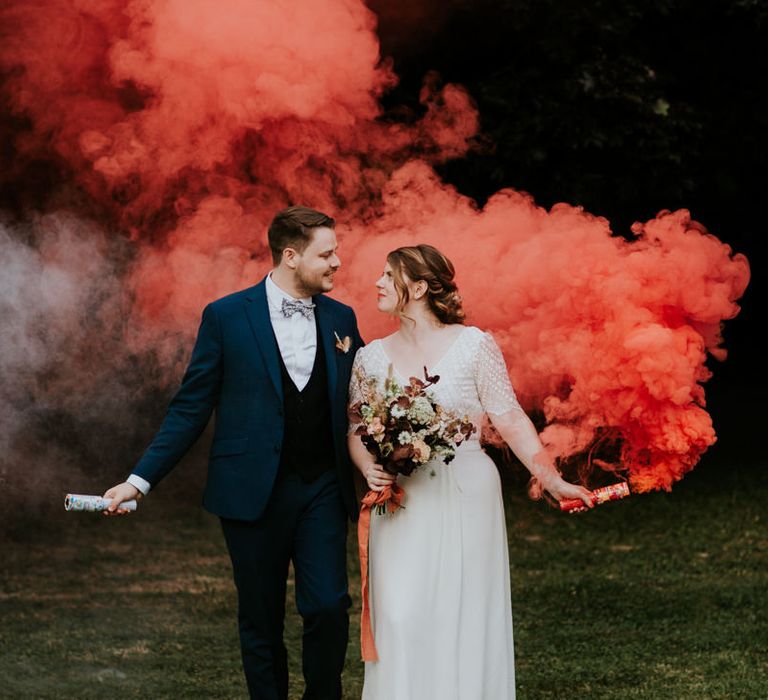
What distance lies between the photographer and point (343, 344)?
5.44m

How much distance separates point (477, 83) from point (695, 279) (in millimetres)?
7068

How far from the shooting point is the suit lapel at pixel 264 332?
529cm

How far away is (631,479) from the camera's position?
18.1 feet

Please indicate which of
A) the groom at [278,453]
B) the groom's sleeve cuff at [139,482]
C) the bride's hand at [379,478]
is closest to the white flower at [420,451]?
the bride's hand at [379,478]

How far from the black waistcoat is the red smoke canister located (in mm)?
999

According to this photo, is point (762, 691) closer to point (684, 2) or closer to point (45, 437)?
point (45, 437)

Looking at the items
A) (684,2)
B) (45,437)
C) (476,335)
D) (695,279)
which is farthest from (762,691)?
(684,2)

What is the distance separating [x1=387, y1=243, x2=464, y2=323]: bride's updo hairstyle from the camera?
5.29 metres

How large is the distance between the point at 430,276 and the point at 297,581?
138 centimetres

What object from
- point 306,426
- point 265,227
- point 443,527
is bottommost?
point 443,527

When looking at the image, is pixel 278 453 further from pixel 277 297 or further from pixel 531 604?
pixel 531 604

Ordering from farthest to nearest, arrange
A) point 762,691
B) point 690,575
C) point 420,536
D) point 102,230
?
point 690,575
point 102,230
point 762,691
point 420,536

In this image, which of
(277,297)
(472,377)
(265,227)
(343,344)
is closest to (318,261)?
(277,297)

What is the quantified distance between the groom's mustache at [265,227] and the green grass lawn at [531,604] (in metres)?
1.54
